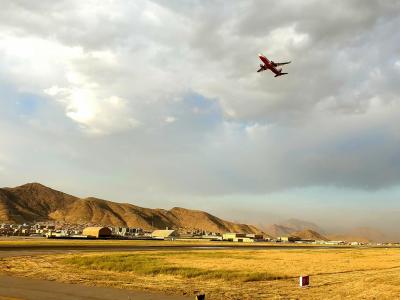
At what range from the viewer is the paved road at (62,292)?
22.6 metres

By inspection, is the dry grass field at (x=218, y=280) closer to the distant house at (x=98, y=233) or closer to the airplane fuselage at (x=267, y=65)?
the airplane fuselage at (x=267, y=65)

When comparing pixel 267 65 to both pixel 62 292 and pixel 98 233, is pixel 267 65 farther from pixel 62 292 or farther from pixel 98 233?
pixel 98 233

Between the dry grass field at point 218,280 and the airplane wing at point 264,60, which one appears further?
the airplane wing at point 264,60

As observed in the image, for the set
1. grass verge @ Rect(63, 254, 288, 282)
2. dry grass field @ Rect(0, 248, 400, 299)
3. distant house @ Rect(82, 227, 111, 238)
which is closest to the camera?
dry grass field @ Rect(0, 248, 400, 299)

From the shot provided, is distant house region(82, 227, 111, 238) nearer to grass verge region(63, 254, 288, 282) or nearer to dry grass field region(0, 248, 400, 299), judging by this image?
grass verge region(63, 254, 288, 282)

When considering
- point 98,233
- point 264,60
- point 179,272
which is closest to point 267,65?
point 264,60

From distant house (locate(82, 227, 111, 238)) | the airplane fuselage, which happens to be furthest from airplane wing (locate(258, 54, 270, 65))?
Result: distant house (locate(82, 227, 111, 238))

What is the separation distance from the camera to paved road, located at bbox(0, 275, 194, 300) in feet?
74.2

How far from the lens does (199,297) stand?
20141 mm

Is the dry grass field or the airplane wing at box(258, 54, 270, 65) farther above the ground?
the airplane wing at box(258, 54, 270, 65)

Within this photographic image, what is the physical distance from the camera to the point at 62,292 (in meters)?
24.3

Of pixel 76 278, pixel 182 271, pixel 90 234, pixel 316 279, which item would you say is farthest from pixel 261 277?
pixel 90 234

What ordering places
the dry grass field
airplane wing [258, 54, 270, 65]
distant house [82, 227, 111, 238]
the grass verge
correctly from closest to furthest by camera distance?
the dry grass field → the grass verge → airplane wing [258, 54, 270, 65] → distant house [82, 227, 111, 238]

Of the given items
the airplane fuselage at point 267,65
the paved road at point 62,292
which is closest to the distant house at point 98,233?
the airplane fuselage at point 267,65
